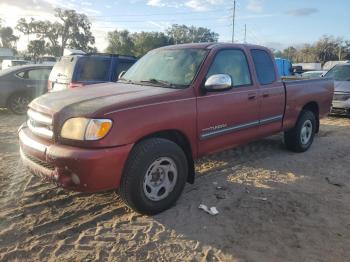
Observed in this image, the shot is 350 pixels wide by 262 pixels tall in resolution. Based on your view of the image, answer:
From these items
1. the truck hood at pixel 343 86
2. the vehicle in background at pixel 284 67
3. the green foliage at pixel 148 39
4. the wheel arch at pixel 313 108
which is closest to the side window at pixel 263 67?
the wheel arch at pixel 313 108

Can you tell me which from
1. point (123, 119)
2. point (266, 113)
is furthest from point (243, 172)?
point (123, 119)

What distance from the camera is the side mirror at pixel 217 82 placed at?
4.30m

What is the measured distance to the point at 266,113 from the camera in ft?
18.2

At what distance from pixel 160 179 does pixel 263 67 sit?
104 inches

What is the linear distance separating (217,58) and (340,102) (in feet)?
23.9

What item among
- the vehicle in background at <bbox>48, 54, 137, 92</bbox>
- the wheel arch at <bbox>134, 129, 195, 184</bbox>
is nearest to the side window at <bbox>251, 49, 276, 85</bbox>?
the wheel arch at <bbox>134, 129, 195, 184</bbox>

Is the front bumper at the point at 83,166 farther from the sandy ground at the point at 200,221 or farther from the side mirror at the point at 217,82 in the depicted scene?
the side mirror at the point at 217,82

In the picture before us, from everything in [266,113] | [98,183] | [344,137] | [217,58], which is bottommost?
[344,137]

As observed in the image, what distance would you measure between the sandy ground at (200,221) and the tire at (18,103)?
553cm

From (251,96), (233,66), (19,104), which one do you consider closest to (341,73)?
(251,96)

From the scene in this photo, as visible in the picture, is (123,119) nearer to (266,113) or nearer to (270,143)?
(266,113)

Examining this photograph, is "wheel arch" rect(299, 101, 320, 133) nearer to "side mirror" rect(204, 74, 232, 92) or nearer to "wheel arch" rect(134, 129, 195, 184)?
"side mirror" rect(204, 74, 232, 92)

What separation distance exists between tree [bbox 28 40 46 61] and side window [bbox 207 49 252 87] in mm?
82016

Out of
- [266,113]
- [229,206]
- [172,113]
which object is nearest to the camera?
[172,113]
